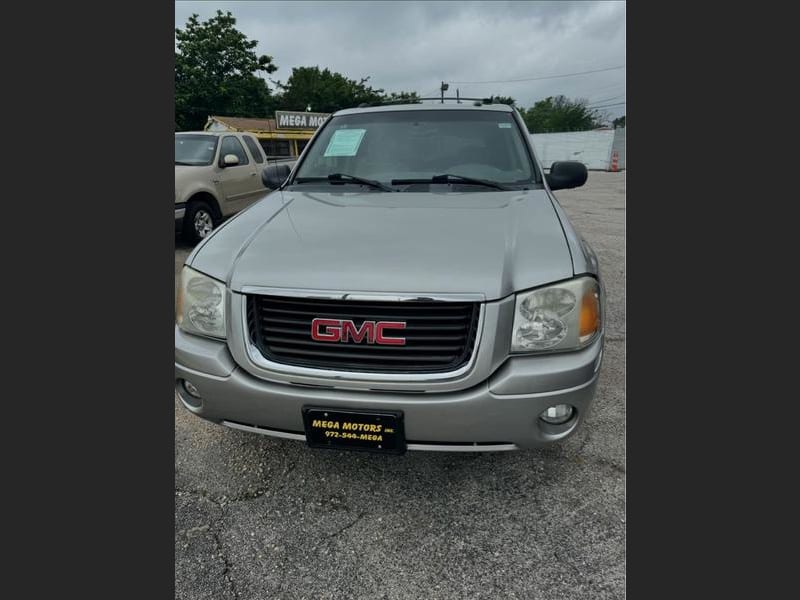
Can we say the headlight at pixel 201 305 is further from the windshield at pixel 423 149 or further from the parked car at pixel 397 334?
the windshield at pixel 423 149

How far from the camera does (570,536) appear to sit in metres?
1.99

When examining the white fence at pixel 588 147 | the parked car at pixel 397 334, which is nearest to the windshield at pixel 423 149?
the parked car at pixel 397 334

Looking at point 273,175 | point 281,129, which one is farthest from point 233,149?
point 281,129

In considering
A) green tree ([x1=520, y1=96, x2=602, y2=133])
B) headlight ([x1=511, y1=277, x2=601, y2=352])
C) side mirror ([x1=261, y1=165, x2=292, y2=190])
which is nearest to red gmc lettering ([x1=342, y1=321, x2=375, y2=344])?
headlight ([x1=511, y1=277, x2=601, y2=352])

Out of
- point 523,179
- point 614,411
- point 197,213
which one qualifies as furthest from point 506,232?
point 197,213

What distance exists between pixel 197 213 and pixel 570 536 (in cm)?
694

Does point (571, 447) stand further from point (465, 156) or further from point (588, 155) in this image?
point (588, 155)

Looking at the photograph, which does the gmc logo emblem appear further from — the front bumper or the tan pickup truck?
the tan pickup truck

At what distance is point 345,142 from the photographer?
3363 millimetres

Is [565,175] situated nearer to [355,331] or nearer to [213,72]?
[355,331]

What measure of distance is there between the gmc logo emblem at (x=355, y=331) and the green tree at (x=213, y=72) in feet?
113

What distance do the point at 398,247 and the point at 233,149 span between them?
23.4 ft

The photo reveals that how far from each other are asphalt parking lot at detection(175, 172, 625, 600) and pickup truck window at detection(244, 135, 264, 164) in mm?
6862

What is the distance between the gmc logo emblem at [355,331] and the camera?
1828 millimetres
